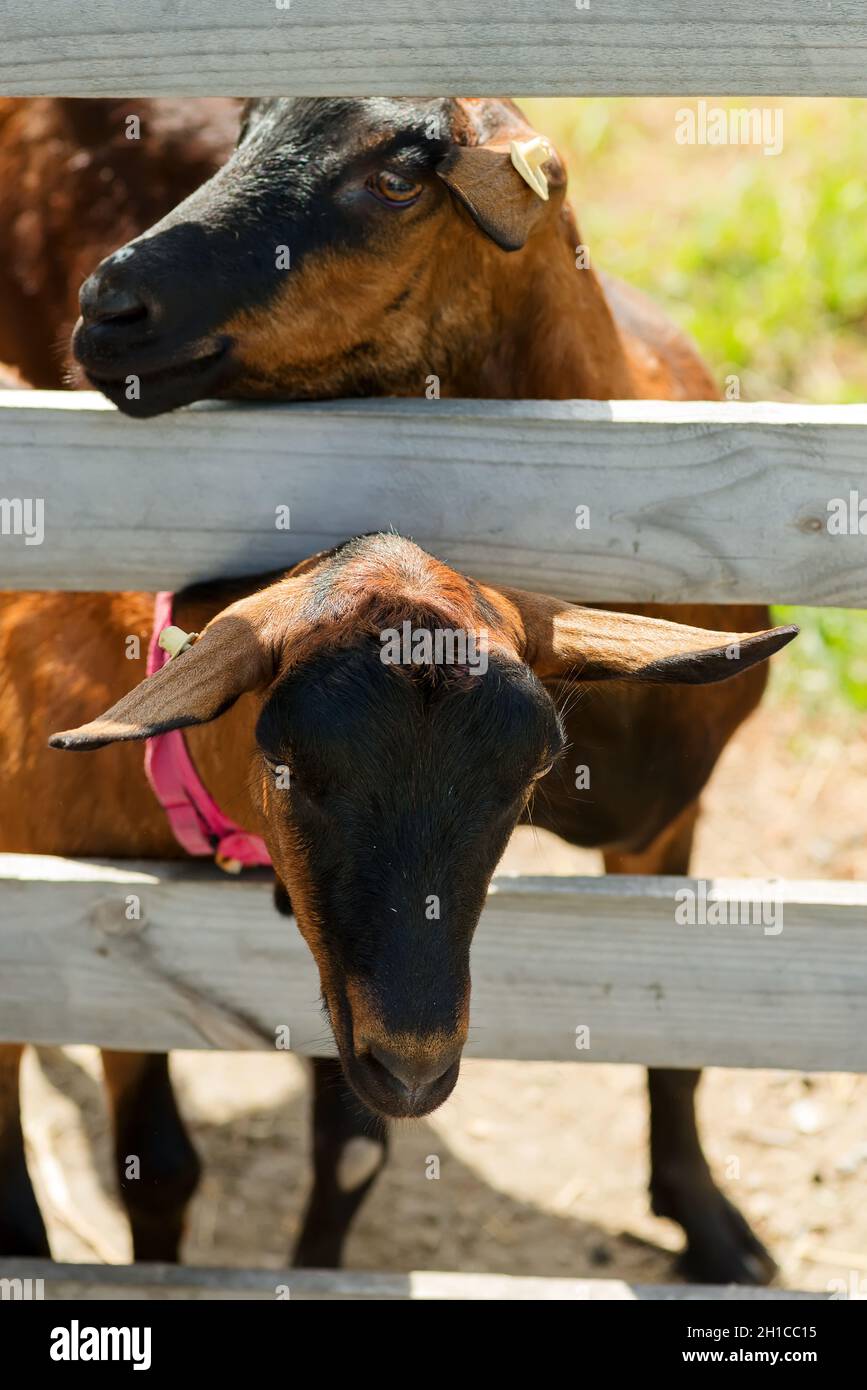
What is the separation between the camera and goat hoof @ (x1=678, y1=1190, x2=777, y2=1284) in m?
3.63

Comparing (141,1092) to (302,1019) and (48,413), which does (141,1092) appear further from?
(48,413)

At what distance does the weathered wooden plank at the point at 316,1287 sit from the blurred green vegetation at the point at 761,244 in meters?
2.74

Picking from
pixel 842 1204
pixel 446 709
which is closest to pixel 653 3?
pixel 446 709

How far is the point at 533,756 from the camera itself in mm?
2141

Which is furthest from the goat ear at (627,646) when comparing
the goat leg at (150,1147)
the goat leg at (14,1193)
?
the goat leg at (14,1193)

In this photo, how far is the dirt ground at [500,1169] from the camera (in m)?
3.75

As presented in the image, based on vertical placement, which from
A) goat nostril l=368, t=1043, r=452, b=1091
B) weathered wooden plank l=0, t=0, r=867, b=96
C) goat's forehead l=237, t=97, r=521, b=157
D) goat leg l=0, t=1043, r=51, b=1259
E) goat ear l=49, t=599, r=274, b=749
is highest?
goat's forehead l=237, t=97, r=521, b=157

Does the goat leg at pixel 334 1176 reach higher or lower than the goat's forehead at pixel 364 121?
lower

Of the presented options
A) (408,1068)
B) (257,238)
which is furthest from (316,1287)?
(257,238)

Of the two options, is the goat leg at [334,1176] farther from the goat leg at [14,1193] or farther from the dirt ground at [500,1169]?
the goat leg at [14,1193]

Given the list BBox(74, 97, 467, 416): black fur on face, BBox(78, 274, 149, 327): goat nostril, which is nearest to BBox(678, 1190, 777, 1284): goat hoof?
BBox(74, 97, 467, 416): black fur on face

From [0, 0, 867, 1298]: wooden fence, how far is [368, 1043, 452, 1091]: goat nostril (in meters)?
0.58

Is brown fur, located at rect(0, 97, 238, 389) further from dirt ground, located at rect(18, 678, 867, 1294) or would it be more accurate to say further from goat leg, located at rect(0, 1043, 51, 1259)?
dirt ground, located at rect(18, 678, 867, 1294)
